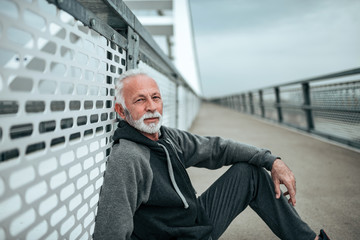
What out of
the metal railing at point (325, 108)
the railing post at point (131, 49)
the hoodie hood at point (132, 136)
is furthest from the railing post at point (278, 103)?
the hoodie hood at point (132, 136)

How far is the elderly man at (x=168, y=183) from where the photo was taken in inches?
40.3

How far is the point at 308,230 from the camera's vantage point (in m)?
1.39

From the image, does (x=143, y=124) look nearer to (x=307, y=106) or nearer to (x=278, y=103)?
(x=307, y=106)

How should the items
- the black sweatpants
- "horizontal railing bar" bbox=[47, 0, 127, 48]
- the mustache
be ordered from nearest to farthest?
"horizontal railing bar" bbox=[47, 0, 127, 48]
the mustache
the black sweatpants

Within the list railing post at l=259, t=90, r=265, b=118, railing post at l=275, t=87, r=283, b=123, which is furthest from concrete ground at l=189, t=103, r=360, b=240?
railing post at l=259, t=90, r=265, b=118

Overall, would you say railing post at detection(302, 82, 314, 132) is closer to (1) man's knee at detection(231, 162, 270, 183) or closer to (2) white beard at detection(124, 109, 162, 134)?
(1) man's knee at detection(231, 162, 270, 183)

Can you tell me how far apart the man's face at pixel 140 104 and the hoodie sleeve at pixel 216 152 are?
0.26m

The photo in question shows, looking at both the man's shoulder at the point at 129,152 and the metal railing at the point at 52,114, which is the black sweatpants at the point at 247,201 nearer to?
the man's shoulder at the point at 129,152

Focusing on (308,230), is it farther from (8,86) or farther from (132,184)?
(8,86)

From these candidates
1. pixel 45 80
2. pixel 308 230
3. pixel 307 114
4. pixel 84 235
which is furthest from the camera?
pixel 307 114

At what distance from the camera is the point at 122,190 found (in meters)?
1.00

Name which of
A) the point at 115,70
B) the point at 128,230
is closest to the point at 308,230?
the point at 128,230

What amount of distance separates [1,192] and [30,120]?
218 millimetres

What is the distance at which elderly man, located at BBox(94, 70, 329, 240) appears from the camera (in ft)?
3.36
